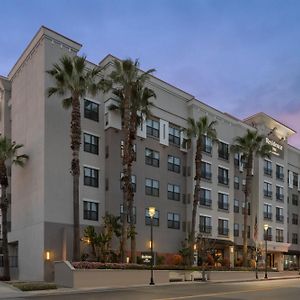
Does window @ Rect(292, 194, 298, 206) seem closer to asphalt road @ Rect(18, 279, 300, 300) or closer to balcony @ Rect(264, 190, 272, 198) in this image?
balcony @ Rect(264, 190, 272, 198)

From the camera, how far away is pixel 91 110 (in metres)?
44.6

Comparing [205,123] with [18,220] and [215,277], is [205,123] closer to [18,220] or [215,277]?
[215,277]

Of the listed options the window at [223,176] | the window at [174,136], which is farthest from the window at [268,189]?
the window at [174,136]

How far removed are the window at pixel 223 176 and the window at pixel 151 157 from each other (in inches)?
423

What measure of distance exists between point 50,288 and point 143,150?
831 inches

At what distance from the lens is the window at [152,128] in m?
49.2

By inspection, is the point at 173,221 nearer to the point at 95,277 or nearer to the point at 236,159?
the point at 236,159

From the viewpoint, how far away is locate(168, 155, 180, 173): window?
51438 mm

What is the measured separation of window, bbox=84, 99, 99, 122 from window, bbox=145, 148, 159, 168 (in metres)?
6.86

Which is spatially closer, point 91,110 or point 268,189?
point 91,110

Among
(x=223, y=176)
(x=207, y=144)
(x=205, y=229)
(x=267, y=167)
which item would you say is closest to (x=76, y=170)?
(x=205, y=229)

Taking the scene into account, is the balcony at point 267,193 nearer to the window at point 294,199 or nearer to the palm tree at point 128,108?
the window at point 294,199

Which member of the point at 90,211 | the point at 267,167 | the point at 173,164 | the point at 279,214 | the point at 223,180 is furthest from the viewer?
the point at 279,214

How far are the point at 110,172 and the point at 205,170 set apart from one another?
567 inches
